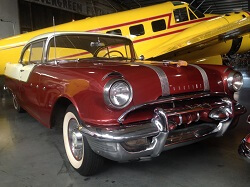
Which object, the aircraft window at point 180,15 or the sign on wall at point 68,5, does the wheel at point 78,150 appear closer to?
the aircraft window at point 180,15

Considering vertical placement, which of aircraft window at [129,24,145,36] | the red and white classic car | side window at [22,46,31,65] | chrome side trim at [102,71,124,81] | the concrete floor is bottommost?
the concrete floor

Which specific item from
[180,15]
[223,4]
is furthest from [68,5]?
[223,4]

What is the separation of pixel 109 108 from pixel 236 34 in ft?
14.0

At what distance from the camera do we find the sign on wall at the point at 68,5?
11395 mm

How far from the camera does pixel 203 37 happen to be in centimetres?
561

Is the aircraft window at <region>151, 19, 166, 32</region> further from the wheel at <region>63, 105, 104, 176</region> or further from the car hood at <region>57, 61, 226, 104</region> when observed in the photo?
the wheel at <region>63, 105, 104, 176</region>

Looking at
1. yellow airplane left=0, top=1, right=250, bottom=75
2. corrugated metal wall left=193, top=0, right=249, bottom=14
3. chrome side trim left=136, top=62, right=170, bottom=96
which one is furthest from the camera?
corrugated metal wall left=193, top=0, right=249, bottom=14

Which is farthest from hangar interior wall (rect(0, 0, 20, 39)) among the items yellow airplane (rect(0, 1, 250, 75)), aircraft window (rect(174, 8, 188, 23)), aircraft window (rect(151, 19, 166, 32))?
aircraft window (rect(174, 8, 188, 23))

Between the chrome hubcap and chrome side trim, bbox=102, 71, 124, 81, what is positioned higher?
chrome side trim, bbox=102, 71, 124, 81

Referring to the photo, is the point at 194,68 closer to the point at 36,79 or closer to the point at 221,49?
the point at 36,79

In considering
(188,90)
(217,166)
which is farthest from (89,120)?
(217,166)

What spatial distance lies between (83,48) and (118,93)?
150 centimetres

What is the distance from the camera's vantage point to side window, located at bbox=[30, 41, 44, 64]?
348 cm

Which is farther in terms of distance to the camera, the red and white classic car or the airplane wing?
the airplane wing
